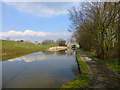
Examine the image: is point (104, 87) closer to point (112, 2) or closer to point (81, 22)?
point (112, 2)

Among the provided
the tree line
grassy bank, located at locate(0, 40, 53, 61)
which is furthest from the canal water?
grassy bank, located at locate(0, 40, 53, 61)

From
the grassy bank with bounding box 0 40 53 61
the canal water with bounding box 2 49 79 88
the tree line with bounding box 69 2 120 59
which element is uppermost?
the tree line with bounding box 69 2 120 59

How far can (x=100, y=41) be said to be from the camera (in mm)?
18281

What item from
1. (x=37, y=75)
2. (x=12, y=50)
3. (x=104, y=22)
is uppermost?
(x=104, y=22)

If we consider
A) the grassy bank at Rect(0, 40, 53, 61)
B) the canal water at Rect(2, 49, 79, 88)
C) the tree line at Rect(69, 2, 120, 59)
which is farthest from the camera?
the grassy bank at Rect(0, 40, 53, 61)

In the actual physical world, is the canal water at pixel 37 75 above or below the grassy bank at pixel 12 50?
below

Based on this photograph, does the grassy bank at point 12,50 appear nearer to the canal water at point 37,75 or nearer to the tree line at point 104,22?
the canal water at point 37,75

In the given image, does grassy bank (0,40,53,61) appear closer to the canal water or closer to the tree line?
the canal water

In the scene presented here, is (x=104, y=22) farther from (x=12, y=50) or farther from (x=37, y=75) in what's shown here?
(x=12, y=50)

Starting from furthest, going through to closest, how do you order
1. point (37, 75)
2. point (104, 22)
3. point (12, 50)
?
point (12, 50) < point (104, 22) < point (37, 75)

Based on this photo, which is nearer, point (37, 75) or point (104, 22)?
point (37, 75)

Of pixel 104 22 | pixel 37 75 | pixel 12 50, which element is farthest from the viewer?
pixel 12 50

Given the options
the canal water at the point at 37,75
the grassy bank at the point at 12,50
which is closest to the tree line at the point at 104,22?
the canal water at the point at 37,75

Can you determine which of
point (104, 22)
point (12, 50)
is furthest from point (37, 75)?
point (12, 50)
